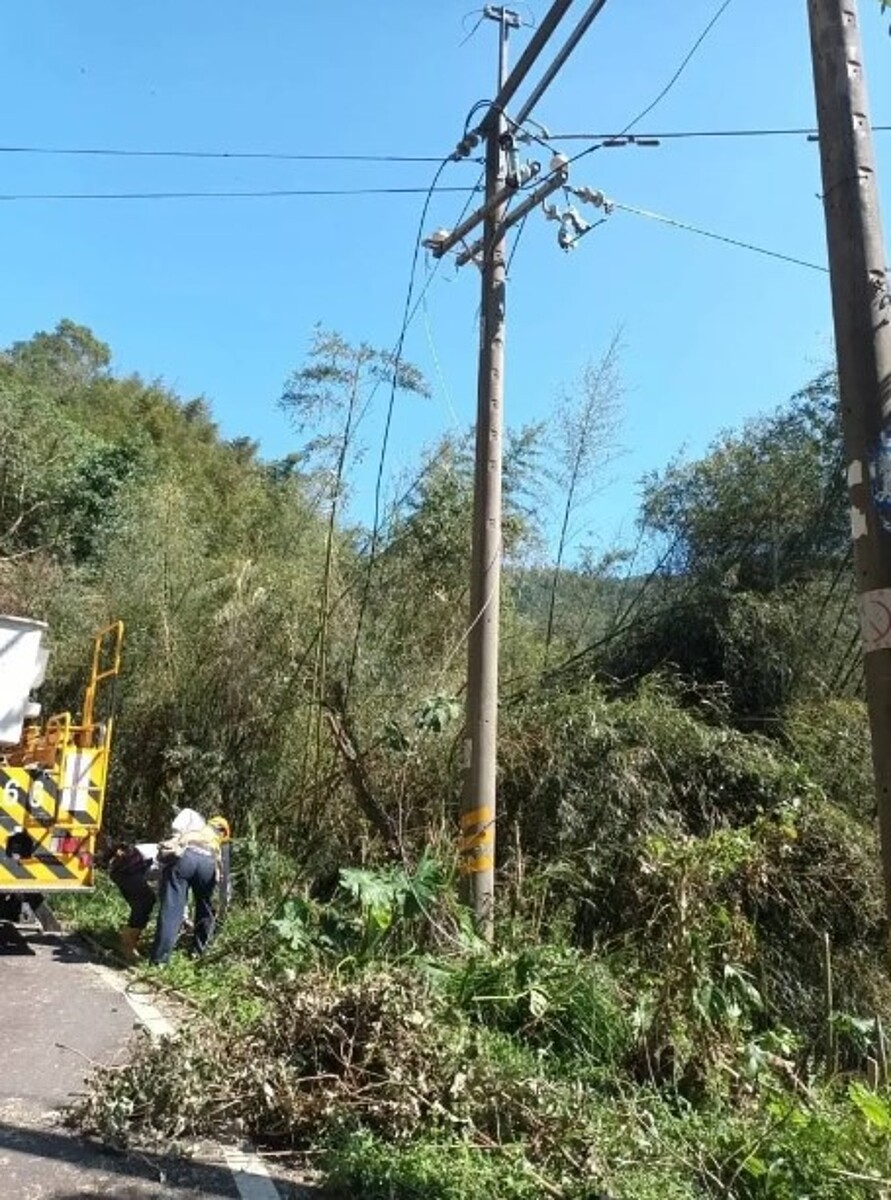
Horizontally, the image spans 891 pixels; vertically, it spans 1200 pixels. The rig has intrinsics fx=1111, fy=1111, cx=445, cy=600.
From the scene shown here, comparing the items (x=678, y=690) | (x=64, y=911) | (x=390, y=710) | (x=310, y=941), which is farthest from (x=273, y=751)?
(x=310, y=941)

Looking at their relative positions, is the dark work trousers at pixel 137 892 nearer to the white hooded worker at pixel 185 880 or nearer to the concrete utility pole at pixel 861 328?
the white hooded worker at pixel 185 880

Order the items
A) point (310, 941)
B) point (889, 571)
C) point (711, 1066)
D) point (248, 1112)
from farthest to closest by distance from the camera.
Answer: point (310, 941)
point (711, 1066)
point (248, 1112)
point (889, 571)

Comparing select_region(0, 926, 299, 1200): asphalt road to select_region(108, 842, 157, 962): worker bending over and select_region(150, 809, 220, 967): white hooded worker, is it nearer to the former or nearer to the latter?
select_region(108, 842, 157, 962): worker bending over

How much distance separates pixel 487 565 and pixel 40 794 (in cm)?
420

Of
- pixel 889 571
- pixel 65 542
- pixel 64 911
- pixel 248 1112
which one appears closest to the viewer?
pixel 889 571

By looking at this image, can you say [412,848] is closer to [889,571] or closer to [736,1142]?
[736,1142]

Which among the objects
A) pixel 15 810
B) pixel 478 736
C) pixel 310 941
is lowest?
pixel 310 941

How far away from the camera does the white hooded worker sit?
854 cm

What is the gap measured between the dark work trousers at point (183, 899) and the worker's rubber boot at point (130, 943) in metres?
0.18

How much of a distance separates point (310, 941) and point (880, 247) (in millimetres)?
5260

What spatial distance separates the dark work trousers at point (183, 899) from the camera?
8523mm

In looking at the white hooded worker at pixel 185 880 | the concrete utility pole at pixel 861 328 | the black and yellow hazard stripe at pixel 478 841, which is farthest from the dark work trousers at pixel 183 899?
the concrete utility pole at pixel 861 328

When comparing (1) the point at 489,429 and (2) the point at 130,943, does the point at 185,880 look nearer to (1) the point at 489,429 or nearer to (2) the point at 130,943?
(2) the point at 130,943

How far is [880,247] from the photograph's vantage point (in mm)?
3998
